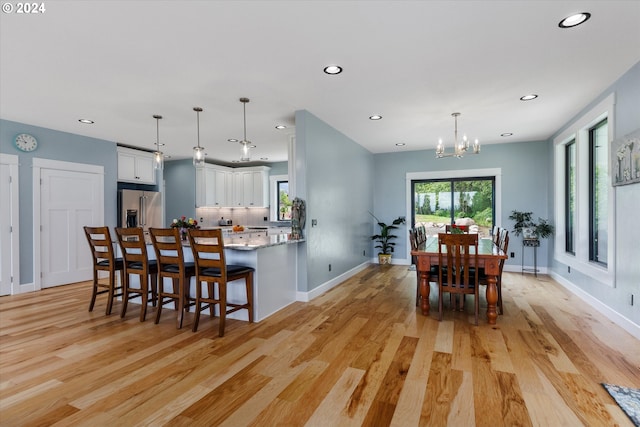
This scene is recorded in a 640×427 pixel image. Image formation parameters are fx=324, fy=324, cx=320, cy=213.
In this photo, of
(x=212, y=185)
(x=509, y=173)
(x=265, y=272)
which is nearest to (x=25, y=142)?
(x=212, y=185)

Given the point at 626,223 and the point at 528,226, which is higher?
the point at 626,223

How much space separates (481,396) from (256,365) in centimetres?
153

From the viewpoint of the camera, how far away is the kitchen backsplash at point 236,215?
824 centimetres

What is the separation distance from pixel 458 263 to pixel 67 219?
581 centimetres

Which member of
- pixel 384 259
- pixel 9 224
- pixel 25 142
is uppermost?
pixel 25 142

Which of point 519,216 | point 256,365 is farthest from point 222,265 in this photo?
point 519,216

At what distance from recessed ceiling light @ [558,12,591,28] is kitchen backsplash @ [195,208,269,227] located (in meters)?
7.10

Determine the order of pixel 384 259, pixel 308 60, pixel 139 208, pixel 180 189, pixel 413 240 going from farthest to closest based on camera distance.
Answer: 1. pixel 180 189
2. pixel 384 259
3. pixel 139 208
4. pixel 413 240
5. pixel 308 60

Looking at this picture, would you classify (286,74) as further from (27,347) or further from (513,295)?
(513,295)

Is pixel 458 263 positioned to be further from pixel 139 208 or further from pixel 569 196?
pixel 139 208

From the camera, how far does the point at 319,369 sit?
93.4 inches

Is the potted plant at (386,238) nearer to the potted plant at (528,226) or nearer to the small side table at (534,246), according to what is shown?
the potted plant at (528,226)

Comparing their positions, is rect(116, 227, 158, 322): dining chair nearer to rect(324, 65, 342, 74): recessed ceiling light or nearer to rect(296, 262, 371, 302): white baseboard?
rect(296, 262, 371, 302): white baseboard

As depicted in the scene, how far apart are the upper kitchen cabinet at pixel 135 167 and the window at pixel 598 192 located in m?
7.38
